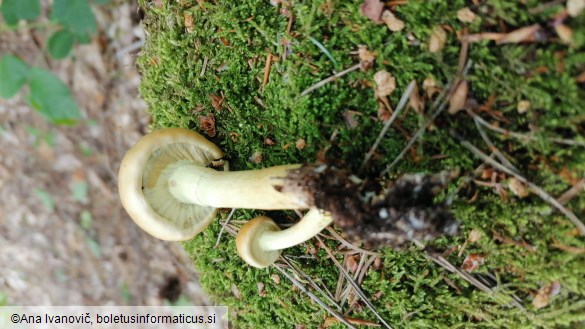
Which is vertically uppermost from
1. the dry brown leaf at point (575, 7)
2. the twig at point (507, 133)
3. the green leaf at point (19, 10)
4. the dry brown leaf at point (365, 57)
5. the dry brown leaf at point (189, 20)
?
the dry brown leaf at point (575, 7)

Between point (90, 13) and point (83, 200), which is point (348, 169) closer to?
point (90, 13)

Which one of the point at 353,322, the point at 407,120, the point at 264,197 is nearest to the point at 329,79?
the point at 407,120

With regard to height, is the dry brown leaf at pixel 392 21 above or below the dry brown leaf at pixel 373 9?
below

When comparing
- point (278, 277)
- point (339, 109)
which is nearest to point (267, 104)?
point (339, 109)

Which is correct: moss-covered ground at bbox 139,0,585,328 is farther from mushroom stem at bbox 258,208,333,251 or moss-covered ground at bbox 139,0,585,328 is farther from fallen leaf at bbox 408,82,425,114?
mushroom stem at bbox 258,208,333,251

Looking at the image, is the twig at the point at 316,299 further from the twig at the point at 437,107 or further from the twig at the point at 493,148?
the twig at the point at 493,148

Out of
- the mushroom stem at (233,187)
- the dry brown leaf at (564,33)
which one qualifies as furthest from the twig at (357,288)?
the dry brown leaf at (564,33)

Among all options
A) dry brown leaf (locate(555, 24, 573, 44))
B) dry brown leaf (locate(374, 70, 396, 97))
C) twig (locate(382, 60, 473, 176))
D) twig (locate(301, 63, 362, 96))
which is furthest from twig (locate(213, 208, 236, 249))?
dry brown leaf (locate(555, 24, 573, 44))
